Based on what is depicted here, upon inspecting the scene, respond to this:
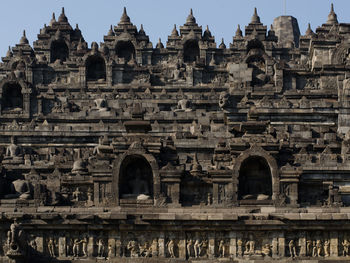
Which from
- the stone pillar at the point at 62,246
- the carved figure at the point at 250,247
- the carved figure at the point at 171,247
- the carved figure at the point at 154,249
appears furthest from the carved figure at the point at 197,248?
the stone pillar at the point at 62,246

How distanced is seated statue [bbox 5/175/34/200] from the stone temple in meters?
0.09

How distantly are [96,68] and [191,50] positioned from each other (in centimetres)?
986

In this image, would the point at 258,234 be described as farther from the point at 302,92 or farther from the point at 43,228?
the point at 302,92

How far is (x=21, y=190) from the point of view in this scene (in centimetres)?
5725

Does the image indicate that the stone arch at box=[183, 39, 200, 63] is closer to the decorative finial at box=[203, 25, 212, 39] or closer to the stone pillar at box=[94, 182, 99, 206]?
the decorative finial at box=[203, 25, 212, 39]

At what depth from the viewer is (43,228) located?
55.4 metres

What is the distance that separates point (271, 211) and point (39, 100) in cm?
3148

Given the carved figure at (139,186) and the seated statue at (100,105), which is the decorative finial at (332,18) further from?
the carved figure at (139,186)

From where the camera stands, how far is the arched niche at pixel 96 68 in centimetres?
9075

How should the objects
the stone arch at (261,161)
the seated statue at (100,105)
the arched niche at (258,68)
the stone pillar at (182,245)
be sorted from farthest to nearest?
the arched niche at (258,68)
the seated statue at (100,105)
the stone arch at (261,161)
the stone pillar at (182,245)

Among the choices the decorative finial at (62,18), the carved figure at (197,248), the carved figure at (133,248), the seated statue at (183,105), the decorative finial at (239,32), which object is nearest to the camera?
the carved figure at (197,248)

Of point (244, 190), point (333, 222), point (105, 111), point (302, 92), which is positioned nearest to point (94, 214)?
point (244, 190)

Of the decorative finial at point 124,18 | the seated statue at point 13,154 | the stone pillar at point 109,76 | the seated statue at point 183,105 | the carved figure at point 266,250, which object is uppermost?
the decorative finial at point 124,18

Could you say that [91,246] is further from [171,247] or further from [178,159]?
[178,159]
